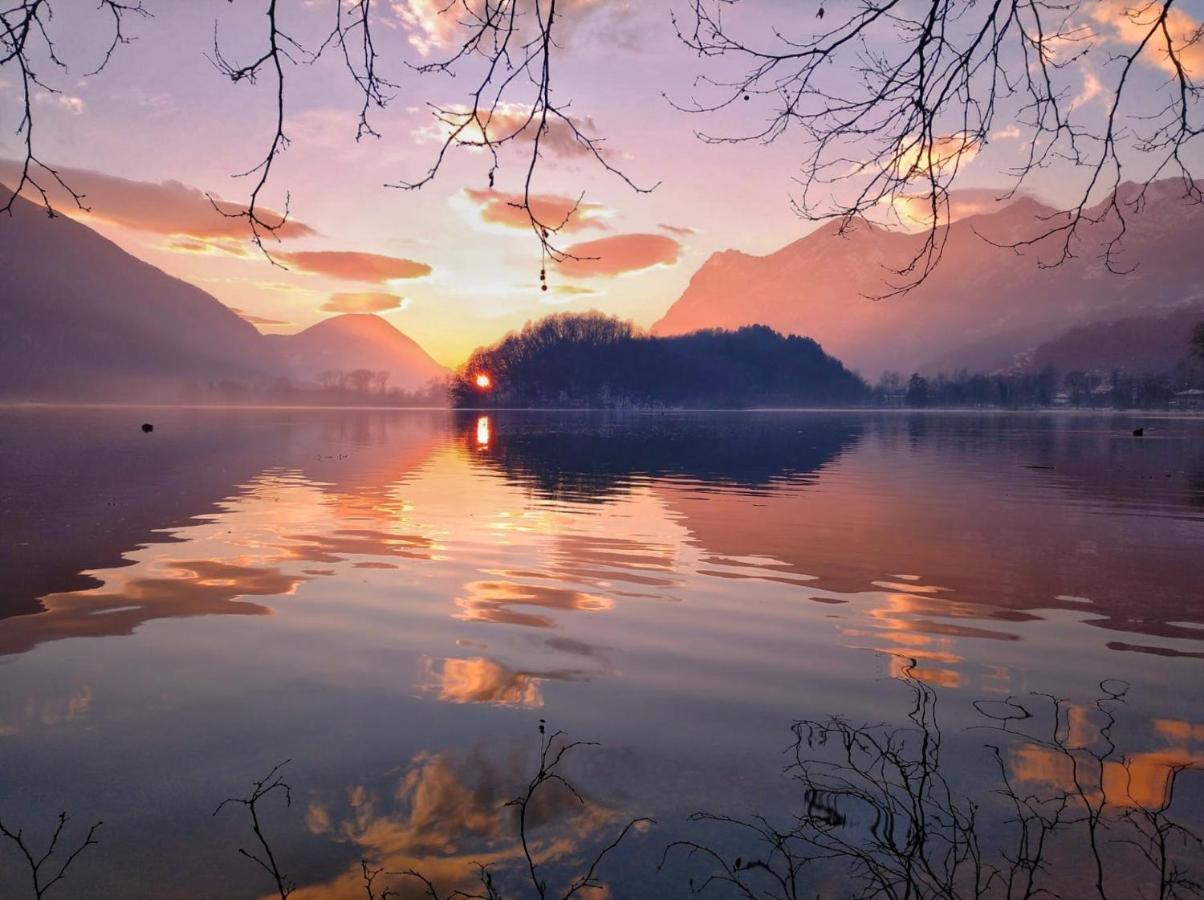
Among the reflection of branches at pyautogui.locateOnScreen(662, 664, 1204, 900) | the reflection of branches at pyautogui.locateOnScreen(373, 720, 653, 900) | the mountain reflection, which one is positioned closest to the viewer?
the reflection of branches at pyautogui.locateOnScreen(373, 720, 653, 900)

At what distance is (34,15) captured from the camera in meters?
4.48

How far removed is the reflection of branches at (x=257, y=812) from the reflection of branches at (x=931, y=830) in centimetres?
280

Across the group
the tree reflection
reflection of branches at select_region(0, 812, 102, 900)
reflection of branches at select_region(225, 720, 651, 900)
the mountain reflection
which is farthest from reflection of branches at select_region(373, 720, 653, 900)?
the tree reflection

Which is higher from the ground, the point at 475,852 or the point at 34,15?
the point at 34,15

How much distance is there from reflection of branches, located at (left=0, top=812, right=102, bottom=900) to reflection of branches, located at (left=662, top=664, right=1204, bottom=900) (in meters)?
4.38

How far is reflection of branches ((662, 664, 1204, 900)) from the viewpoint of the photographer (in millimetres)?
5211

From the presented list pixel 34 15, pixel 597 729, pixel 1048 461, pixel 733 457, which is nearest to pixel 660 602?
pixel 597 729

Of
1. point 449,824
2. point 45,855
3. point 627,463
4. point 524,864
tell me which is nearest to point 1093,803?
point 524,864

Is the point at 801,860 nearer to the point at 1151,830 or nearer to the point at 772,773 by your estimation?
the point at 772,773

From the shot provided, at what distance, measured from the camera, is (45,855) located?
18.2 ft

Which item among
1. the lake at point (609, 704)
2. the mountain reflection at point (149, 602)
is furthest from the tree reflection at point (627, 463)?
the mountain reflection at point (149, 602)

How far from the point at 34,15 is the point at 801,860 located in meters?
7.57

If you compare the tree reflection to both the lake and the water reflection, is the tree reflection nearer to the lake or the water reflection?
the lake

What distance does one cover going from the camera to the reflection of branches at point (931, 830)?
17.1ft
